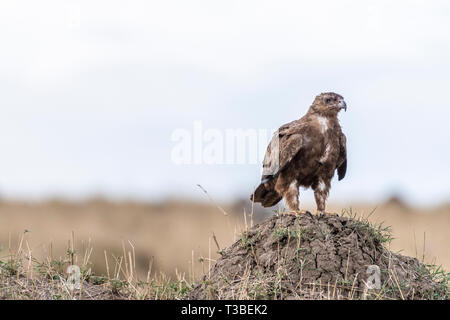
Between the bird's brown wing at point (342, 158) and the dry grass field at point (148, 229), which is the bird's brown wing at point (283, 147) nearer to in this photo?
the bird's brown wing at point (342, 158)

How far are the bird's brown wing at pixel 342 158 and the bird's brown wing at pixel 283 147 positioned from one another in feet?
1.82

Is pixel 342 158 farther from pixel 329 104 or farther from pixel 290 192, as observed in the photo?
pixel 290 192

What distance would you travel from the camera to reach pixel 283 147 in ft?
27.2

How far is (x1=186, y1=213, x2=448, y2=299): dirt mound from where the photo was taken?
23.1ft

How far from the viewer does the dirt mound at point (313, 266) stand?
704 centimetres

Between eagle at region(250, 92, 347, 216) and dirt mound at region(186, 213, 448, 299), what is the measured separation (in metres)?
0.73

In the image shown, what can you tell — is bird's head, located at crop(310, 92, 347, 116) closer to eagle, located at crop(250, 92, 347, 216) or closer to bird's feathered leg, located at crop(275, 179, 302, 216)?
eagle, located at crop(250, 92, 347, 216)

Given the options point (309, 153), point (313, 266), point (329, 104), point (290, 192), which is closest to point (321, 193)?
point (290, 192)

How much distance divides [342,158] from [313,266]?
6.50 ft

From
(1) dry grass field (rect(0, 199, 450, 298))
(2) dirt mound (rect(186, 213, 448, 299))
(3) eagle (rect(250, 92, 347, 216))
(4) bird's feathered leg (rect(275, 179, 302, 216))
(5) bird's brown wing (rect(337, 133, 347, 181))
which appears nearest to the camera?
(2) dirt mound (rect(186, 213, 448, 299))

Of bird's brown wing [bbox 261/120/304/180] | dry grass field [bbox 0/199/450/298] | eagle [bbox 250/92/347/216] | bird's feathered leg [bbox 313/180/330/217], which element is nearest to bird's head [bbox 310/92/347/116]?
eagle [bbox 250/92/347/216]
